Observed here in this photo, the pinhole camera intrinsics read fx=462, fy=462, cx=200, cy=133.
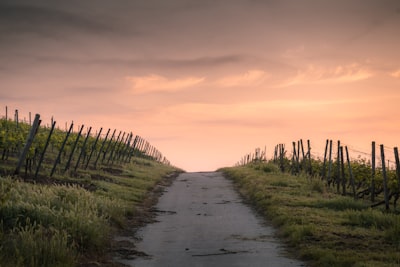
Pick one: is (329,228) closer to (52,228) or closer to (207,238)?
(207,238)

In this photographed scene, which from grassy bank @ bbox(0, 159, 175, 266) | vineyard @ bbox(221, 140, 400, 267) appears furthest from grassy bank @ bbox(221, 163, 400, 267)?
grassy bank @ bbox(0, 159, 175, 266)

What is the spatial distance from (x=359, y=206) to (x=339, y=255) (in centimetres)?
799

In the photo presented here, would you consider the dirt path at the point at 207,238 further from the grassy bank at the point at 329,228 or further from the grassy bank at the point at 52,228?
the grassy bank at the point at 52,228

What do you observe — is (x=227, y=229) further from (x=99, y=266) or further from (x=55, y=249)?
(x=55, y=249)

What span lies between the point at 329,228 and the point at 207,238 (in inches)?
130

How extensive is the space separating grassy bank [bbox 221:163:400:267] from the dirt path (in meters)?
0.50

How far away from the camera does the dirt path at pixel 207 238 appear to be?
30.8 ft

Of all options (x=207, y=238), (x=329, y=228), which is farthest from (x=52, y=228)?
(x=329, y=228)

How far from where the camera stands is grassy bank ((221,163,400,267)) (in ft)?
30.3

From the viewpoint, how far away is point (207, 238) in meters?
11.6

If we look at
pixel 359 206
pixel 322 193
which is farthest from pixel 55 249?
pixel 322 193

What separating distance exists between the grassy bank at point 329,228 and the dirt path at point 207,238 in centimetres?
50

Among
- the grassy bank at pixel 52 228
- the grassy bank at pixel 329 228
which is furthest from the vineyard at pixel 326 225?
the grassy bank at pixel 52 228

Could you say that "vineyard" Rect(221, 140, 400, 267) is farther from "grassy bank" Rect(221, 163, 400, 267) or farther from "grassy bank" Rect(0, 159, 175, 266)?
"grassy bank" Rect(0, 159, 175, 266)
